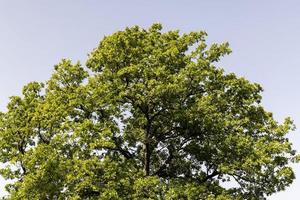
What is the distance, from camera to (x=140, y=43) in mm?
39719

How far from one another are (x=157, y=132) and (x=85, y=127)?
6.17m

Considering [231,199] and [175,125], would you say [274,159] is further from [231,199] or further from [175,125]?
[175,125]

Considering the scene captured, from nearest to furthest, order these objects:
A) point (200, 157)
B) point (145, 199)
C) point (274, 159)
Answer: point (145, 199), point (274, 159), point (200, 157)

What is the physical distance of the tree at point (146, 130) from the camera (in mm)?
34781

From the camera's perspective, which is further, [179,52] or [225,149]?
[179,52]

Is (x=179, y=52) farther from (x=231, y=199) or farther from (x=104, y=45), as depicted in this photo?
(x=231, y=199)

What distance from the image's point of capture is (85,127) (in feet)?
117

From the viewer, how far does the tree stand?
114 ft

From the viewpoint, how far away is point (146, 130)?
126 feet

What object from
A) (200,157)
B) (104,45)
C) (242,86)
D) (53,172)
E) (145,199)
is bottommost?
(145,199)

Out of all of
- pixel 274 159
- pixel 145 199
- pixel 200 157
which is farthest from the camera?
pixel 200 157

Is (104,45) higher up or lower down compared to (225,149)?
higher up

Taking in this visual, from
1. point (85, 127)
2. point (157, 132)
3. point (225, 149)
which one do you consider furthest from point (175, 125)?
point (85, 127)

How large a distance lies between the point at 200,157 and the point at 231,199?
4.78m
